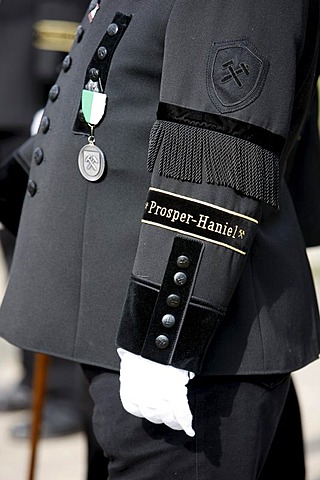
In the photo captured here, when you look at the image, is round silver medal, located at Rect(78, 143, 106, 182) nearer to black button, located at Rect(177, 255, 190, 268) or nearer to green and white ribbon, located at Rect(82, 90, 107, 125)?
green and white ribbon, located at Rect(82, 90, 107, 125)

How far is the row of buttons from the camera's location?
1738mm

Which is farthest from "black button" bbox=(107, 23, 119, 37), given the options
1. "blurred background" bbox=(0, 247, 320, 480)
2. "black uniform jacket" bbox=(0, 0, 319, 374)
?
"blurred background" bbox=(0, 247, 320, 480)

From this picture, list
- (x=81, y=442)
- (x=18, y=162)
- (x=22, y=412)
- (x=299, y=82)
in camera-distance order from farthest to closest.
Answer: (x=22, y=412), (x=81, y=442), (x=18, y=162), (x=299, y=82)

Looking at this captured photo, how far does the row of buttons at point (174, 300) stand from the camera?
1738 mm

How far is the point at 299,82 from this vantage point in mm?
1909

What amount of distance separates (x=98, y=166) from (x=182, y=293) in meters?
0.31

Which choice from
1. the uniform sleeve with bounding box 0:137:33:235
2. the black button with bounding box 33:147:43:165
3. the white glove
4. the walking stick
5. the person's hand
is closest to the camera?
the person's hand

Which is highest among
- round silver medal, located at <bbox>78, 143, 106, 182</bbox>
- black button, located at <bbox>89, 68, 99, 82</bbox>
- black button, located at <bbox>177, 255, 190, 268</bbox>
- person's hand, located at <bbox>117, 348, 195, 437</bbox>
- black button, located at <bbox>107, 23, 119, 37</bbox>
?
black button, located at <bbox>107, 23, 119, 37</bbox>

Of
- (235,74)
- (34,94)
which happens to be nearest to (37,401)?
(34,94)


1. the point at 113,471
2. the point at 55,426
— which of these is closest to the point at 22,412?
the point at 55,426

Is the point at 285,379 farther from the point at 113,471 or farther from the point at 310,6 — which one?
the point at 310,6

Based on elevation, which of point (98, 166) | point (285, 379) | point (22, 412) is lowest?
point (22, 412)

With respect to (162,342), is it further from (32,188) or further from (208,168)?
(32,188)

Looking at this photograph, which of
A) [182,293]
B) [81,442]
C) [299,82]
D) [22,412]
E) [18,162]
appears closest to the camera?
[182,293]
